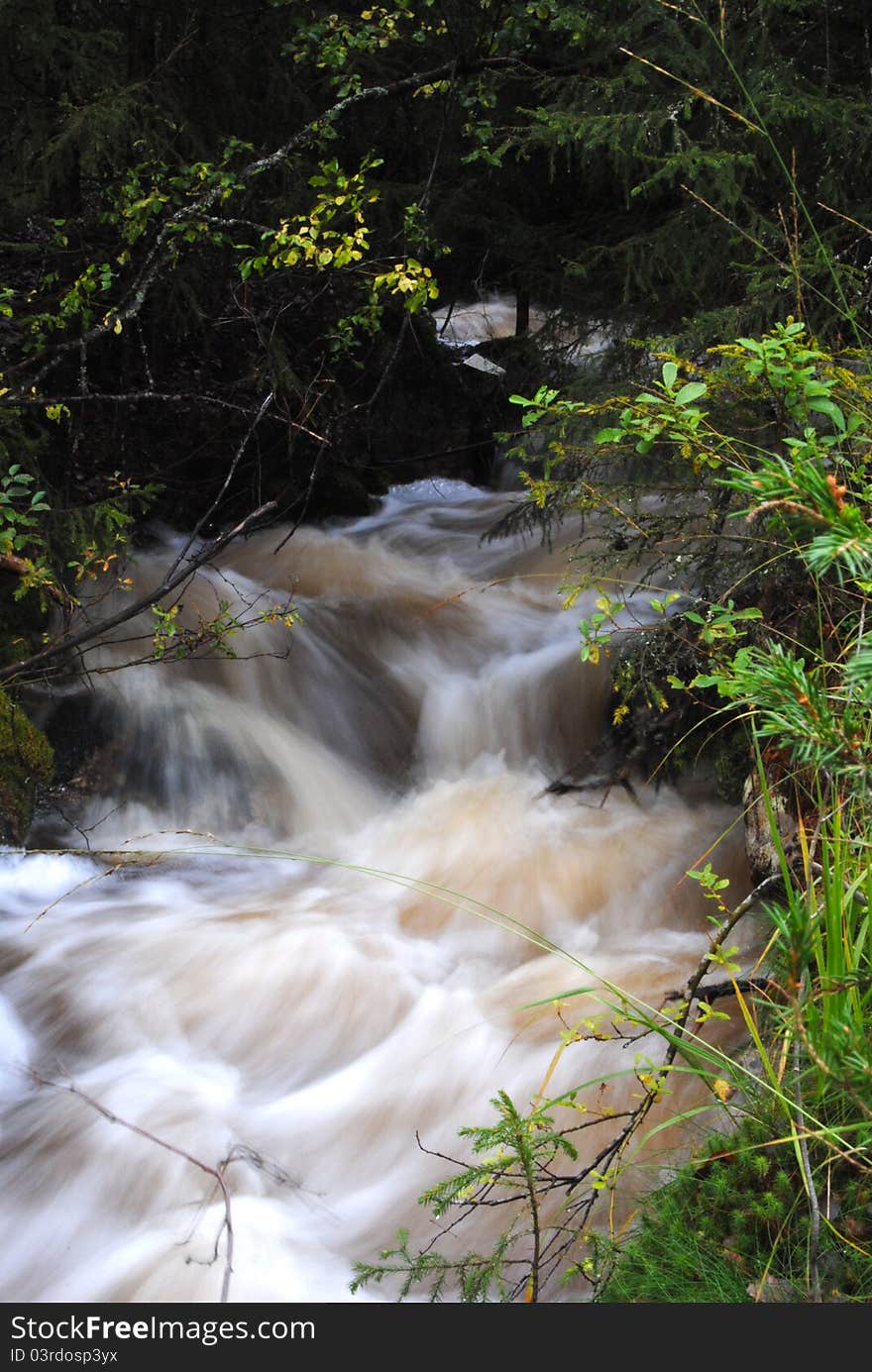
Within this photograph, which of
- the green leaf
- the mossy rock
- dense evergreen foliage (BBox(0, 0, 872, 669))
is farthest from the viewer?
the mossy rock

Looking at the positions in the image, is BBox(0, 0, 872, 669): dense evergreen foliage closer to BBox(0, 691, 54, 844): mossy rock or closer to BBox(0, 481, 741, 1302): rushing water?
BBox(0, 691, 54, 844): mossy rock

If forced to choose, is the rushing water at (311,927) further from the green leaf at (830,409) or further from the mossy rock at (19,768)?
the green leaf at (830,409)

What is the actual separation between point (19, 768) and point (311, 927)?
160cm

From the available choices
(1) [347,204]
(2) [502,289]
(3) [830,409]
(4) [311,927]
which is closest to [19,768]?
(4) [311,927]

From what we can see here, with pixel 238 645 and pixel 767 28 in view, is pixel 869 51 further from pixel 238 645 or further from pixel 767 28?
pixel 238 645

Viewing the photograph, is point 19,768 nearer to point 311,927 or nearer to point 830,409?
point 311,927

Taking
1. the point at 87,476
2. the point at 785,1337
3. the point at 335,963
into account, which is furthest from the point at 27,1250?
the point at 87,476

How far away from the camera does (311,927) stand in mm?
4512

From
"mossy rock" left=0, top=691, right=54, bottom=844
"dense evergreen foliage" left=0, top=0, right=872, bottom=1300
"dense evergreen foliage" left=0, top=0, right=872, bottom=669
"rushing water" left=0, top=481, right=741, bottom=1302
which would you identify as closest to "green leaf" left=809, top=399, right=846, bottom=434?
"dense evergreen foliage" left=0, top=0, right=872, bottom=1300

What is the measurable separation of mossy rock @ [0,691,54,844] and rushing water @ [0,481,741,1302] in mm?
171

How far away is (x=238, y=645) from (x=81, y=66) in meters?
3.06

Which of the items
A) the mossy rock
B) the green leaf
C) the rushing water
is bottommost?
the rushing water

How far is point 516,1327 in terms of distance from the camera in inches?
79.7

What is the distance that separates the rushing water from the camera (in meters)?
3.23
